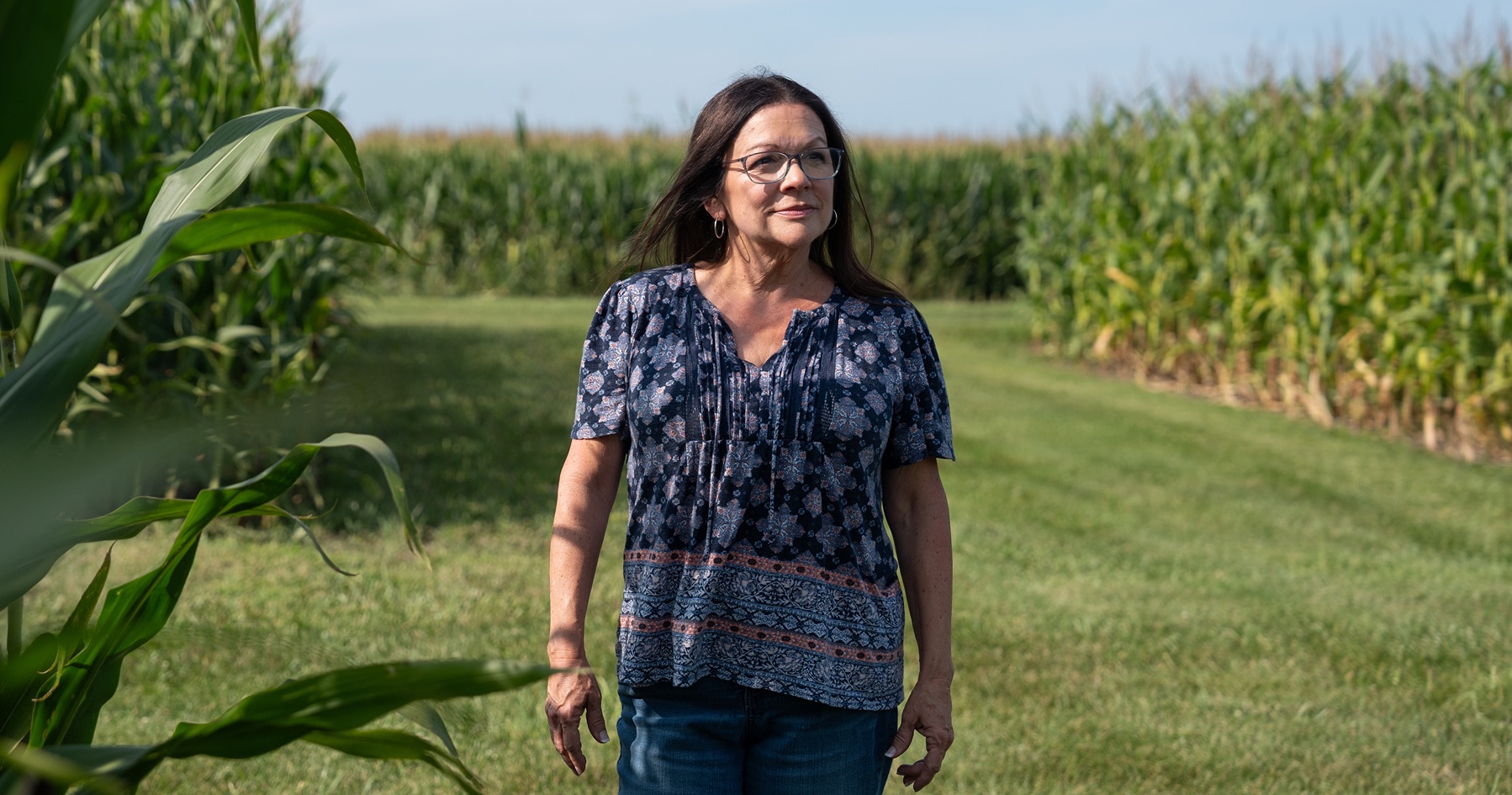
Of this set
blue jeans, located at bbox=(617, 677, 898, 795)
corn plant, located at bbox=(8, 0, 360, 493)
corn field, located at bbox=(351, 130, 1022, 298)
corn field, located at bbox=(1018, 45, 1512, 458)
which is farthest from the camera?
corn field, located at bbox=(351, 130, 1022, 298)

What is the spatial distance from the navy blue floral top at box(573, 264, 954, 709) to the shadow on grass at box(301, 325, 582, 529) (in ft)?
9.18

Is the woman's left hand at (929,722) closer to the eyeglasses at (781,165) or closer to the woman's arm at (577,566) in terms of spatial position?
the woman's arm at (577,566)

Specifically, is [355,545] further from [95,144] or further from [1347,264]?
[1347,264]

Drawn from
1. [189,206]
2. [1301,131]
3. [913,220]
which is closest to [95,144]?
[189,206]

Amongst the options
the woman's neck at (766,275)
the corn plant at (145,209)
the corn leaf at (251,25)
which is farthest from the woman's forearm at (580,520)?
the corn plant at (145,209)

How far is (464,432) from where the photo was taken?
768 centimetres

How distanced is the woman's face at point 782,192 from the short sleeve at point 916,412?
250mm

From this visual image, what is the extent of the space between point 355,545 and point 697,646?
3979 millimetres

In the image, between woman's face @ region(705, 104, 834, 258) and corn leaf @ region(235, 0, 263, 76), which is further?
woman's face @ region(705, 104, 834, 258)

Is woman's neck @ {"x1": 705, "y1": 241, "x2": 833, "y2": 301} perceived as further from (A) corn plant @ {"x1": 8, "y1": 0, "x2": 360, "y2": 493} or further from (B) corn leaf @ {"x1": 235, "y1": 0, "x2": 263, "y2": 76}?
(A) corn plant @ {"x1": 8, "y1": 0, "x2": 360, "y2": 493}

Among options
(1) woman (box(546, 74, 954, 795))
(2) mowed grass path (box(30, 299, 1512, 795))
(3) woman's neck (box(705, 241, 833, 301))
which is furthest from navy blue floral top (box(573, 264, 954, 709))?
(2) mowed grass path (box(30, 299, 1512, 795))

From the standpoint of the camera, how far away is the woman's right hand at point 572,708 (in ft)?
7.13

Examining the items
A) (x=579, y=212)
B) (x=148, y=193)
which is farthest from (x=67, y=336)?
(x=579, y=212)

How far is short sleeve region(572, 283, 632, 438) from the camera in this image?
222cm
